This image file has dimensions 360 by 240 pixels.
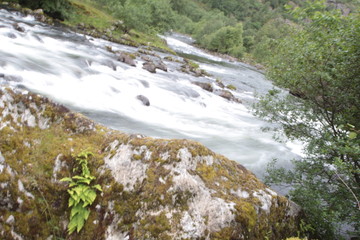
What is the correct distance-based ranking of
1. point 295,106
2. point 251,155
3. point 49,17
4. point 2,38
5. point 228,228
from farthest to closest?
point 49,17 → point 2,38 → point 251,155 → point 295,106 → point 228,228

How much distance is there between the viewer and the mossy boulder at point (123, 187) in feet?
12.1

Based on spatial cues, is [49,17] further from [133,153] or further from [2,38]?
[133,153]

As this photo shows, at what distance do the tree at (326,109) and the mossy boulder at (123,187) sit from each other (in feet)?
4.42

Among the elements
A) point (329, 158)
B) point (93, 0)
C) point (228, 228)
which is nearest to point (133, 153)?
point (228, 228)

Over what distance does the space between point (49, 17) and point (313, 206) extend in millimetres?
39534

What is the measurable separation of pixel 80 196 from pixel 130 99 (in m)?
11.2

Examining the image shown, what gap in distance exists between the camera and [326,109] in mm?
6707

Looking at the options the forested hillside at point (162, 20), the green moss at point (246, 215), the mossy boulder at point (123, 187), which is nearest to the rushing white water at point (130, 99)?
the forested hillside at point (162, 20)

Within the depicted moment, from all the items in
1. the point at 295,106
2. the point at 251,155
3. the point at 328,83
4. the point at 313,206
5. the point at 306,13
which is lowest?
the point at 251,155

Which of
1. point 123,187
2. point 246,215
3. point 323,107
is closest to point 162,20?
point 323,107

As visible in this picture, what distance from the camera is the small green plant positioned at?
149 inches

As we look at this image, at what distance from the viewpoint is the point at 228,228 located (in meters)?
3.83

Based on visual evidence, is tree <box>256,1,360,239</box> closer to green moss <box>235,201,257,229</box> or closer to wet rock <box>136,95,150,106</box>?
green moss <box>235,201,257,229</box>

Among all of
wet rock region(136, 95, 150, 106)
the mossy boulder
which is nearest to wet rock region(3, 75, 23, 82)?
wet rock region(136, 95, 150, 106)
